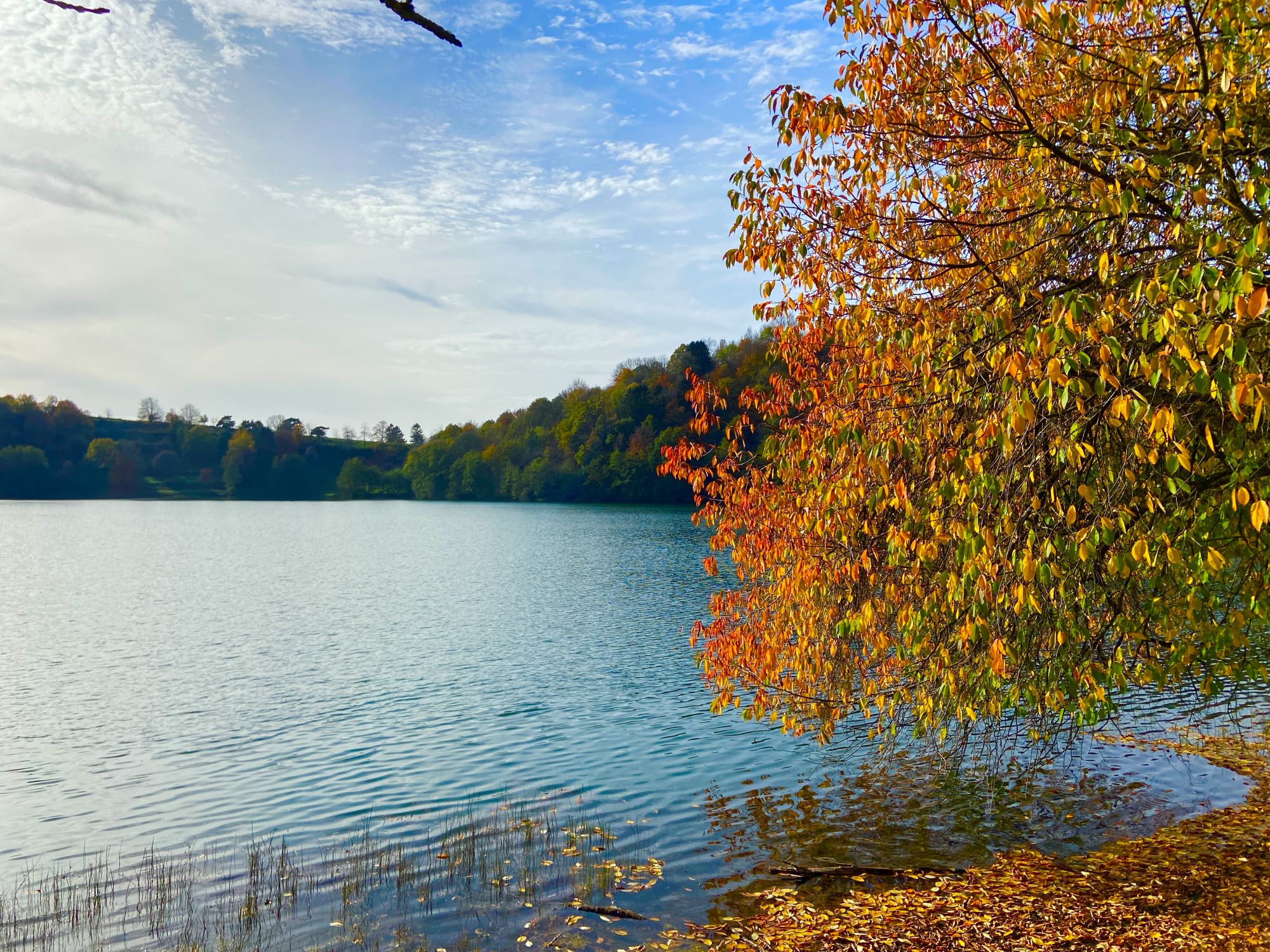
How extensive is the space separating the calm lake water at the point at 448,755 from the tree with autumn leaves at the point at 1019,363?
3.28 m

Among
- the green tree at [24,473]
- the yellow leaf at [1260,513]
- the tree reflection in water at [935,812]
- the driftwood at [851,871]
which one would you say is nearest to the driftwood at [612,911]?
the tree reflection in water at [935,812]

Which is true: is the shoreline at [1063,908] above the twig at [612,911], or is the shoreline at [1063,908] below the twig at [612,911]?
above

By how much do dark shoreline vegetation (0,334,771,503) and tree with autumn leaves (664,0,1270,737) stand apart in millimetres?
107112

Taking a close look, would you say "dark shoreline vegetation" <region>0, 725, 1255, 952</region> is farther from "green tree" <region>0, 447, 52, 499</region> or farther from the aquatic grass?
"green tree" <region>0, 447, 52, 499</region>

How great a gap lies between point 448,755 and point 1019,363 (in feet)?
49.7

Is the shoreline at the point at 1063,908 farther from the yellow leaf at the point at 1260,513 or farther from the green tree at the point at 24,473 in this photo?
the green tree at the point at 24,473

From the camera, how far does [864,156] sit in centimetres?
857

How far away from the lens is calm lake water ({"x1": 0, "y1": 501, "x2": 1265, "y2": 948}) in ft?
40.2

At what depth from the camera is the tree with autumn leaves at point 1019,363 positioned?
5980 millimetres

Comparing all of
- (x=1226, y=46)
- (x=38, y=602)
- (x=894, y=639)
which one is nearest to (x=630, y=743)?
(x=894, y=639)

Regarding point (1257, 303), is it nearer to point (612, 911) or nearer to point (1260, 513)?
point (1260, 513)

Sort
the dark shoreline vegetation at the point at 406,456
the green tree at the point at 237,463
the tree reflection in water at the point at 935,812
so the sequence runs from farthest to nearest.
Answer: the green tree at the point at 237,463
the dark shoreline vegetation at the point at 406,456
the tree reflection in water at the point at 935,812

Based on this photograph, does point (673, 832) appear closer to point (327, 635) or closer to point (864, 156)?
point (864, 156)

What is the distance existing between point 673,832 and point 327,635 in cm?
2244
